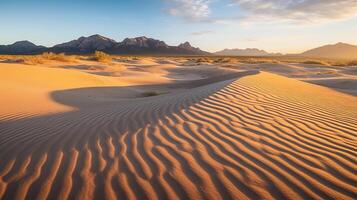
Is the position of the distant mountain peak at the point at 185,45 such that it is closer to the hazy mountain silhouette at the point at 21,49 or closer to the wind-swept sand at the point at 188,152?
the hazy mountain silhouette at the point at 21,49

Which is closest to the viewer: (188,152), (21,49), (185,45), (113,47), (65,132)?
(188,152)

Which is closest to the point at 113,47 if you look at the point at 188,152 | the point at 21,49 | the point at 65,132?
the point at 21,49

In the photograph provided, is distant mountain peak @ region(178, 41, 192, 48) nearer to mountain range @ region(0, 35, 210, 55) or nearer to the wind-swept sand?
mountain range @ region(0, 35, 210, 55)

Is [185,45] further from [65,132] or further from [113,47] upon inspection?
[65,132]

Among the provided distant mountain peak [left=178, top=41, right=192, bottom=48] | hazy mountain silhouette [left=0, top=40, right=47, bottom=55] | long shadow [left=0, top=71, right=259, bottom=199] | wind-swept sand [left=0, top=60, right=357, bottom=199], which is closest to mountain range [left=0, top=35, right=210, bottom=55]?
hazy mountain silhouette [left=0, top=40, right=47, bottom=55]

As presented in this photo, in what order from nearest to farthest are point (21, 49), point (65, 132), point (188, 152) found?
point (188, 152) < point (65, 132) < point (21, 49)

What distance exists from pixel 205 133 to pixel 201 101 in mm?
1805

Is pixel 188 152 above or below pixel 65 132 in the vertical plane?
above

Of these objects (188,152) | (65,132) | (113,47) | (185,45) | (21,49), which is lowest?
(21,49)

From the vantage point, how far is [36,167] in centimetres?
331

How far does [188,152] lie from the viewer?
3.52 metres

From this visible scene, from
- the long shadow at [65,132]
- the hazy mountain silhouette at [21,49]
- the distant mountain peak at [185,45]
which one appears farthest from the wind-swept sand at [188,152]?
the distant mountain peak at [185,45]

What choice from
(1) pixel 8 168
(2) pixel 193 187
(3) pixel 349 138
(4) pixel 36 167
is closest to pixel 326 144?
(3) pixel 349 138

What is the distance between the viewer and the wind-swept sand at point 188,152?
278 centimetres
